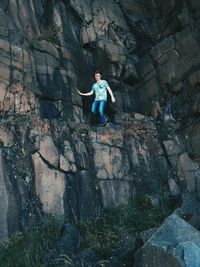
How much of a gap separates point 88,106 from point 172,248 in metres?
8.68

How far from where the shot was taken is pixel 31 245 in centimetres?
1035

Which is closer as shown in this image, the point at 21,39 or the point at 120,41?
the point at 21,39

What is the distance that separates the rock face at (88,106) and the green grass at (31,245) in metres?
0.37

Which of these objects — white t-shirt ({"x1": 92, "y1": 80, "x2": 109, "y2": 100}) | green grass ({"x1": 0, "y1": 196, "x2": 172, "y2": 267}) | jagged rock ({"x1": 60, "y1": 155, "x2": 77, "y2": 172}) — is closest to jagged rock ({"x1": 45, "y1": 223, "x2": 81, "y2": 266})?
green grass ({"x1": 0, "y1": 196, "x2": 172, "y2": 267})

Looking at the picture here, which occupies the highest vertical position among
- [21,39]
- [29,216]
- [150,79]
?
[21,39]

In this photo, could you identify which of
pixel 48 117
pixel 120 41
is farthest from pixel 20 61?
pixel 120 41

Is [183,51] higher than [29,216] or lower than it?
higher

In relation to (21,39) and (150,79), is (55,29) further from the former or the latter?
(150,79)

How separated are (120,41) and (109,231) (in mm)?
9359

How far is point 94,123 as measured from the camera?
1552 centimetres

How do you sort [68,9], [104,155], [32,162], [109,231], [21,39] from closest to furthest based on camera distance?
1. [109,231]
2. [32,162]
3. [104,155]
4. [21,39]
5. [68,9]

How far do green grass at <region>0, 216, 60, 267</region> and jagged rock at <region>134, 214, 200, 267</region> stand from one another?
8.29 ft

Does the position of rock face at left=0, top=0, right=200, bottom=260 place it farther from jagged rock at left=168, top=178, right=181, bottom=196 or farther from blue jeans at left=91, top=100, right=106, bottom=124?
blue jeans at left=91, top=100, right=106, bottom=124

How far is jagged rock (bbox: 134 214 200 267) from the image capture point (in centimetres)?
815
